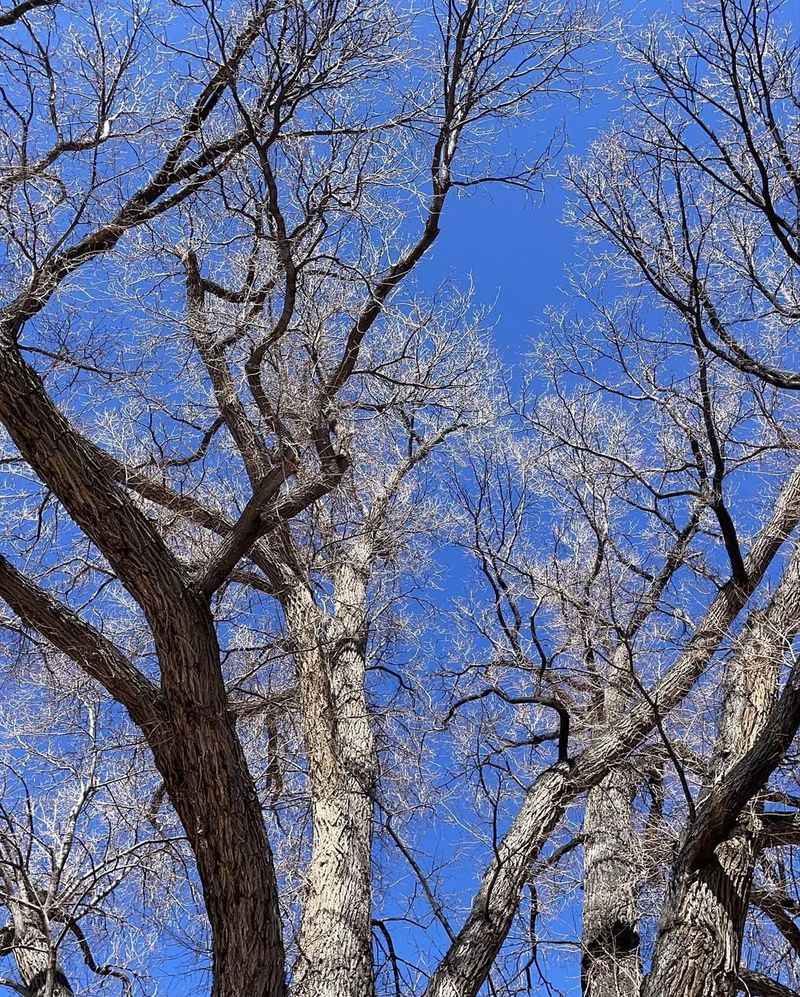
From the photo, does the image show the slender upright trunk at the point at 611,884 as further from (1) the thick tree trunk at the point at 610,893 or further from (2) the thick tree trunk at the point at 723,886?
(2) the thick tree trunk at the point at 723,886

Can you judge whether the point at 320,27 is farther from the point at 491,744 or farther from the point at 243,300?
the point at 491,744

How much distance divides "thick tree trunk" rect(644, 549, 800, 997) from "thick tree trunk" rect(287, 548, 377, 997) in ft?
5.17

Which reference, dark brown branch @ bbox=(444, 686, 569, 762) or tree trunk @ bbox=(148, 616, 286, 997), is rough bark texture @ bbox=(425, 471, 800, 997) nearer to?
dark brown branch @ bbox=(444, 686, 569, 762)

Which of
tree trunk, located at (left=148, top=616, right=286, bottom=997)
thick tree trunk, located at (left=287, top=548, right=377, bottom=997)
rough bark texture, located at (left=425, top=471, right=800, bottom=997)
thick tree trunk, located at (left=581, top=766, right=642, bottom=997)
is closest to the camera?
tree trunk, located at (left=148, top=616, right=286, bottom=997)

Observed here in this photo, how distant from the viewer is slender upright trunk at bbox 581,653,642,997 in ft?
15.8

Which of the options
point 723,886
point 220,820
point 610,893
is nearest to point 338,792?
point 220,820

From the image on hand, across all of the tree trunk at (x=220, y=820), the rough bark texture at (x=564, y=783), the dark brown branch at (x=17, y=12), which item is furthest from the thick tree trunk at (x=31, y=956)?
the dark brown branch at (x=17, y=12)

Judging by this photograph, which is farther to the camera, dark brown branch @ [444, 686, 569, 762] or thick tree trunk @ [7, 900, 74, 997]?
dark brown branch @ [444, 686, 569, 762]

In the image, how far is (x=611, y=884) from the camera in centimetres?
554

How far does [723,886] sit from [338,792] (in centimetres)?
232

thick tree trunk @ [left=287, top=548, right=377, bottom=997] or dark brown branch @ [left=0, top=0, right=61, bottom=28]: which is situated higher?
dark brown branch @ [left=0, top=0, right=61, bottom=28]

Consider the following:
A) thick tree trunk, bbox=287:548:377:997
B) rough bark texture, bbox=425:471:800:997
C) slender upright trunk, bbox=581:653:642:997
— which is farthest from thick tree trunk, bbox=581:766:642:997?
thick tree trunk, bbox=287:548:377:997

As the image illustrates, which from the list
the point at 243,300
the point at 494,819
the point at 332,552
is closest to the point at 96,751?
the point at 494,819

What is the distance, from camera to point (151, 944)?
475 centimetres
